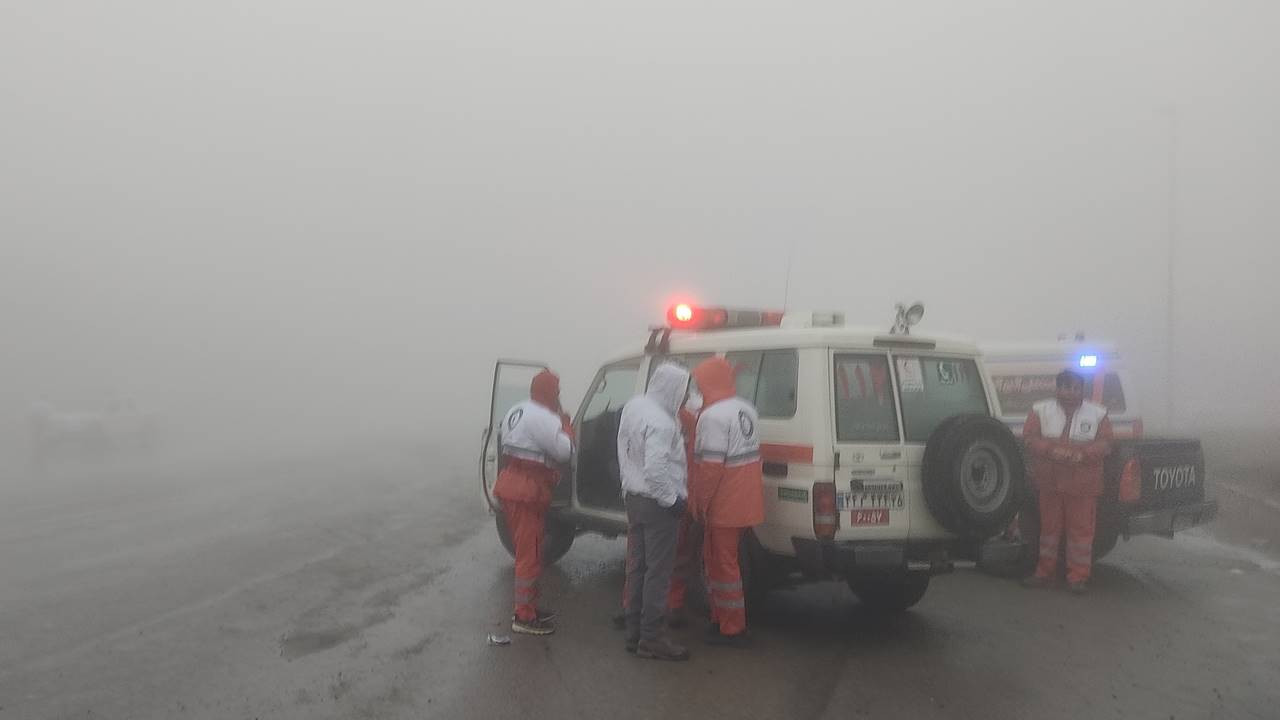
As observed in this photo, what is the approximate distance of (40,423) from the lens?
849 inches

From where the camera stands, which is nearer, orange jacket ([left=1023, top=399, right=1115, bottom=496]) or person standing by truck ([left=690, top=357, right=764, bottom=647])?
person standing by truck ([left=690, top=357, right=764, bottom=647])

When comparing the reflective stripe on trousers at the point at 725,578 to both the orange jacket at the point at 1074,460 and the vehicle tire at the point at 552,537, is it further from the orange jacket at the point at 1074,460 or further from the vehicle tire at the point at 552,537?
the orange jacket at the point at 1074,460

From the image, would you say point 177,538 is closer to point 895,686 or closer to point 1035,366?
point 895,686

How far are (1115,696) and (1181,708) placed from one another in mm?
323

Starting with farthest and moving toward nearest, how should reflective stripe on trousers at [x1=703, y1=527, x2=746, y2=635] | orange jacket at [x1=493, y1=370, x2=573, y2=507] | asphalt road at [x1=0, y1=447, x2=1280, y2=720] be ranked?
orange jacket at [x1=493, y1=370, x2=573, y2=507] < reflective stripe on trousers at [x1=703, y1=527, x2=746, y2=635] < asphalt road at [x1=0, y1=447, x2=1280, y2=720]

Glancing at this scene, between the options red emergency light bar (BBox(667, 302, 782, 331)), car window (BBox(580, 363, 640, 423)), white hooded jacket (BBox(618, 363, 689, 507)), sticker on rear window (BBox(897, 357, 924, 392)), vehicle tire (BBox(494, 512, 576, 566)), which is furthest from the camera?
vehicle tire (BBox(494, 512, 576, 566))

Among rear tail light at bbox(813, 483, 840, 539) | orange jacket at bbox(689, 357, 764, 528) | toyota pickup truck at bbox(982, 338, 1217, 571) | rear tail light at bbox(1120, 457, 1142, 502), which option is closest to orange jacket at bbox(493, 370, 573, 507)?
orange jacket at bbox(689, 357, 764, 528)

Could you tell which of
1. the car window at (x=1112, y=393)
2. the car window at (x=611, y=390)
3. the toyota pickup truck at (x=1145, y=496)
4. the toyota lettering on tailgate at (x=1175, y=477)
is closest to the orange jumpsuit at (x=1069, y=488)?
the toyota pickup truck at (x=1145, y=496)

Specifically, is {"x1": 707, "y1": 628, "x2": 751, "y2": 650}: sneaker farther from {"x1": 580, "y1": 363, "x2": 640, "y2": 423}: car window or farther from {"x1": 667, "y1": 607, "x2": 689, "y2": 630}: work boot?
{"x1": 580, "y1": 363, "x2": 640, "y2": 423}: car window

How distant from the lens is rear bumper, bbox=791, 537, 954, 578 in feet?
19.3

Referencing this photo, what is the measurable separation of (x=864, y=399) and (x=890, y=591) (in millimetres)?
1763

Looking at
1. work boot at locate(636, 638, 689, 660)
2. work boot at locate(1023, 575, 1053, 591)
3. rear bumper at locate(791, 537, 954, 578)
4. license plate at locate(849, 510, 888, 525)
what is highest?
license plate at locate(849, 510, 888, 525)

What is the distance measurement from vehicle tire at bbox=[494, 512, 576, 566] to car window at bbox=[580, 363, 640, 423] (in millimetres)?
1000

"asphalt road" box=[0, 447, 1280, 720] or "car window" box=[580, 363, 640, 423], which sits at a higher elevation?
"car window" box=[580, 363, 640, 423]
